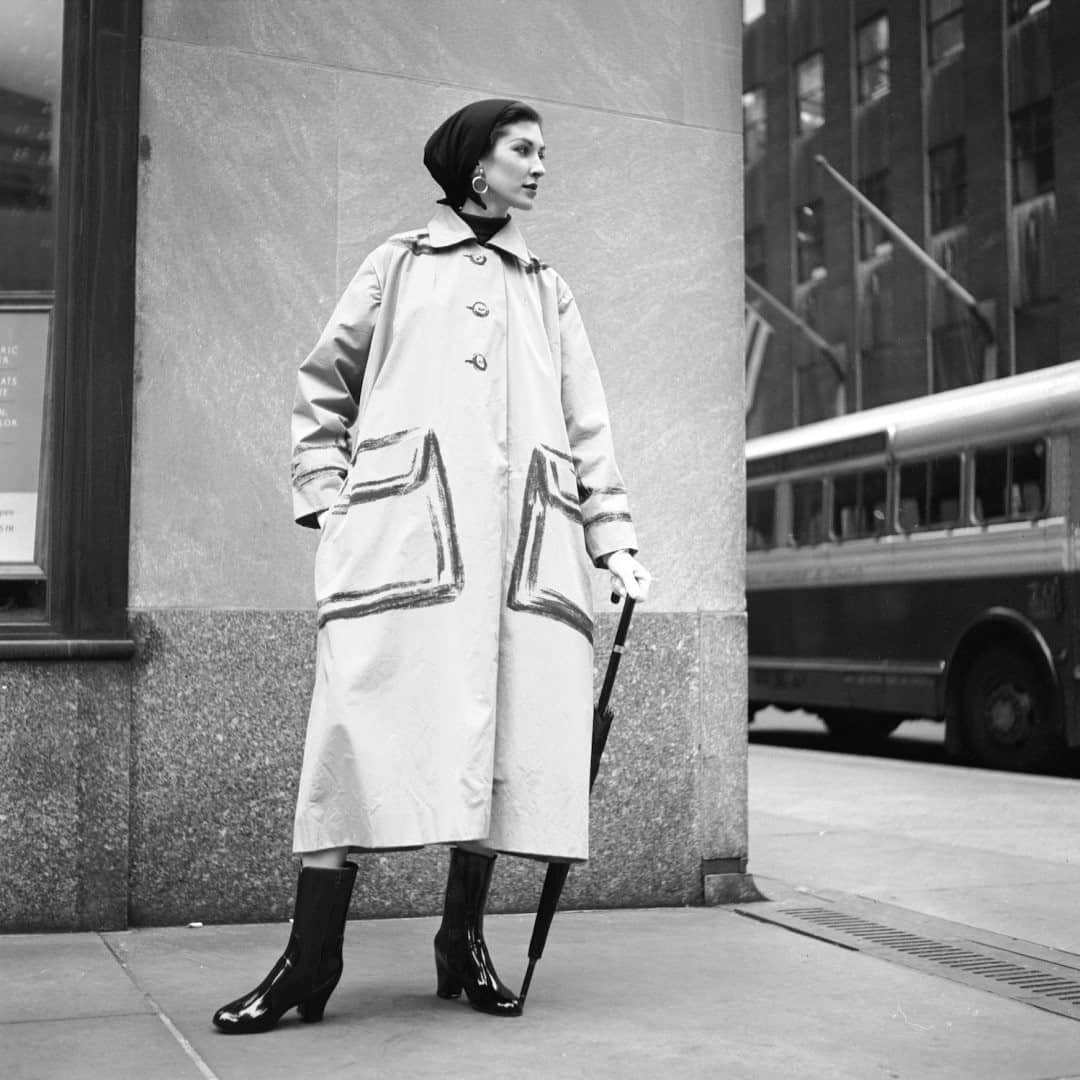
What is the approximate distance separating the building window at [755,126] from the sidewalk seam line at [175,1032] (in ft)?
105

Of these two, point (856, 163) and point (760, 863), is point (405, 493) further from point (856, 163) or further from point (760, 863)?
point (856, 163)

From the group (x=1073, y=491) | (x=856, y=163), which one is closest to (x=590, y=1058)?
(x=1073, y=491)

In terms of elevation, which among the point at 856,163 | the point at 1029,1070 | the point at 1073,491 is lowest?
the point at 1029,1070

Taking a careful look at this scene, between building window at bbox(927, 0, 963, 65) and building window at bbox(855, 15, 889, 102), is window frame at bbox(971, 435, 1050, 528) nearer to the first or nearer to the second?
building window at bbox(927, 0, 963, 65)

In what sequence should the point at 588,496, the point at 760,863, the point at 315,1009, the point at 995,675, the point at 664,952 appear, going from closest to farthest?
the point at 315,1009 → the point at 588,496 → the point at 664,952 → the point at 760,863 → the point at 995,675

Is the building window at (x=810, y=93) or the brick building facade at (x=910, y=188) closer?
the brick building facade at (x=910, y=188)

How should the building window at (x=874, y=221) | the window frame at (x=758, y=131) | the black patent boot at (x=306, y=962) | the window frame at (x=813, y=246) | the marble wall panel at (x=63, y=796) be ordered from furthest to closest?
the window frame at (x=758, y=131), the window frame at (x=813, y=246), the building window at (x=874, y=221), the marble wall panel at (x=63, y=796), the black patent boot at (x=306, y=962)

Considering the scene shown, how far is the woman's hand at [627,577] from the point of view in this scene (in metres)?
3.53

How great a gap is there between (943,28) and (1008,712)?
63.8 feet

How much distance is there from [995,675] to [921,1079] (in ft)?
30.5

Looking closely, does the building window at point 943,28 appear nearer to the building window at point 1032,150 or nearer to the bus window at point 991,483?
the building window at point 1032,150

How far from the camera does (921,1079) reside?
3.12 meters

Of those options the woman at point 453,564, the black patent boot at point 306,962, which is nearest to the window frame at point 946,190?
the woman at point 453,564

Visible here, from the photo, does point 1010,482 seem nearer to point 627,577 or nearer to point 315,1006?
point 627,577
